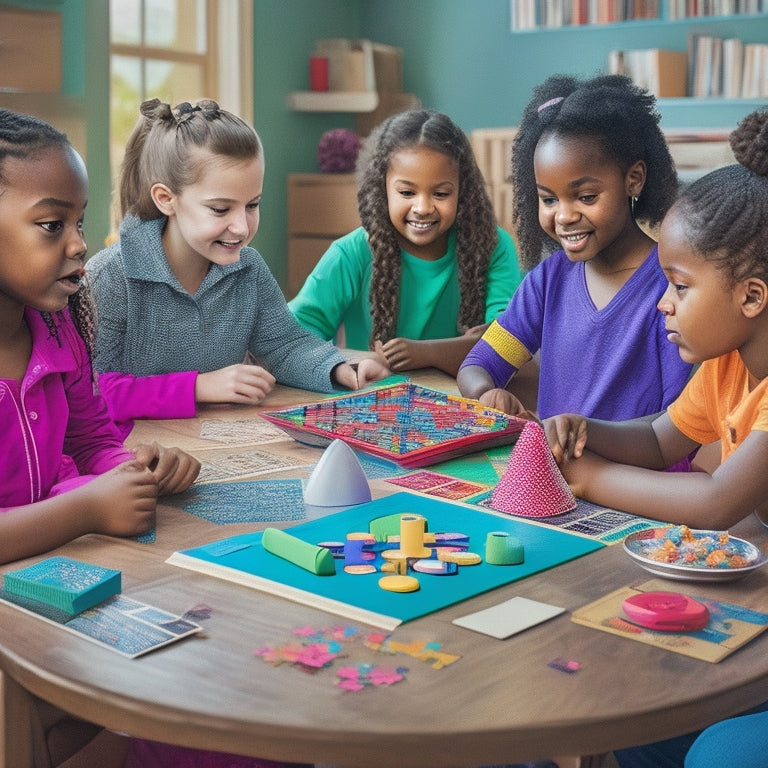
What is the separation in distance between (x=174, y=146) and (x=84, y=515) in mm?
1056

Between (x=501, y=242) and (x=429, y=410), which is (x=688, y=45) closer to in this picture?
(x=501, y=242)

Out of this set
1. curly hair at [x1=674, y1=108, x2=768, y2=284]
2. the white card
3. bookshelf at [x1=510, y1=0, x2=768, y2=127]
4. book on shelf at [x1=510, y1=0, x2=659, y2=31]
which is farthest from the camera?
book on shelf at [x1=510, y1=0, x2=659, y2=31]

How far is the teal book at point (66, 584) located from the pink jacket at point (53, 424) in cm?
29

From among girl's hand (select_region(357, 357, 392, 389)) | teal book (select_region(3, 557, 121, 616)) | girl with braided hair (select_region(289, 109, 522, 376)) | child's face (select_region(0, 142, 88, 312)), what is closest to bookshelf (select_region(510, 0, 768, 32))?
girl with braided hair (select_region(289, 109, 522, 376))

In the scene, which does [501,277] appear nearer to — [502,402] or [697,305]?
[502,402]

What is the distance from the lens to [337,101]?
5855 mm

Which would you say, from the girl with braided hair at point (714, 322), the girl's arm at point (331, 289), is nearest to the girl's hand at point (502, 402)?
the girl with braided hair at point (714, 322)

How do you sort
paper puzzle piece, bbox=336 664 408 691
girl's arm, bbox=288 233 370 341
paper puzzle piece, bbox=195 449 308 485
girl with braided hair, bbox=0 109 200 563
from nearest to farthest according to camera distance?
paper puzzle piece, bbox=336 664 408 691 < girl with braided hair, bbox=0 109 200 563 < paper puzzle piece, bbox=195 449 308 485 < girl's arm, bbox=288 233 370 341

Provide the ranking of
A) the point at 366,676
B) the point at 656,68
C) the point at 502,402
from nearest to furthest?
the point at 366,676 → the point at 502,402 → the point at 656,68

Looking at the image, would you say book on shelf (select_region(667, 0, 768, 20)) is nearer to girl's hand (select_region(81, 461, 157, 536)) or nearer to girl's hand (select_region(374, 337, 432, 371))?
girl's hand (select_region(374, 337, 432, 371))

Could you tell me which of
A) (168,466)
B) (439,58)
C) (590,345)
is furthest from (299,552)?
(439,58)

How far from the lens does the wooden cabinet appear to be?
5742mm

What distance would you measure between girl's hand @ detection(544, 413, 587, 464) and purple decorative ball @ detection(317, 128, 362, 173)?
4.59 meters

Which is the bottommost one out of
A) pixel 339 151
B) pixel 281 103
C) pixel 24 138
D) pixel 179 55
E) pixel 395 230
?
pixel 395 230
